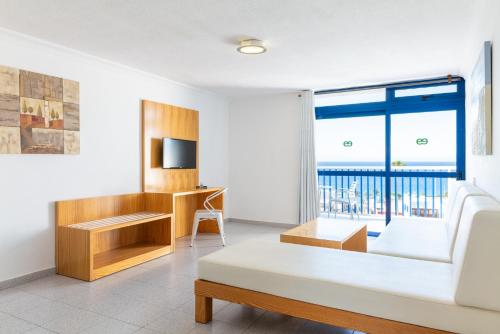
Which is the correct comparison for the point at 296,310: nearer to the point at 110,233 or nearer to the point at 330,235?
the point at 330,235

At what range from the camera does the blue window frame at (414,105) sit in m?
4.80

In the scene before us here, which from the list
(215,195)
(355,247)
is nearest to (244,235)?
(215,195)

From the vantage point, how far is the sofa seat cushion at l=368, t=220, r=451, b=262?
2.61m

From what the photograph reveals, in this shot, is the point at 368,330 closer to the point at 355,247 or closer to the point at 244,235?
the point at 355,247

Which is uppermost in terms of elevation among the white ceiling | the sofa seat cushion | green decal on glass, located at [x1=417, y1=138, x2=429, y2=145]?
the white ceiling

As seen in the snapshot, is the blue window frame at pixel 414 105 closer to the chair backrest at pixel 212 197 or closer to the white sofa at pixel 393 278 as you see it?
the chair backrest at pixel 212 197

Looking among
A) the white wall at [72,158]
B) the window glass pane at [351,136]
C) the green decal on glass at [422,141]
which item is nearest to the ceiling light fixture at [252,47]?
the white wall at [72,158]

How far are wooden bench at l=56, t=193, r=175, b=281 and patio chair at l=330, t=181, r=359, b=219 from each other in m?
3.54

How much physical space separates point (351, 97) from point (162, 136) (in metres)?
3.21

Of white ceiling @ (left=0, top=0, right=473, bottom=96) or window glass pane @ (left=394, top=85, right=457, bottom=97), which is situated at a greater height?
white ceiling @ (left=0, top=0, right=473, bottom=96)

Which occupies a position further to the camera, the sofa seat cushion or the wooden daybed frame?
the sofa seat cushion

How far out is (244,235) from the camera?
530 cm

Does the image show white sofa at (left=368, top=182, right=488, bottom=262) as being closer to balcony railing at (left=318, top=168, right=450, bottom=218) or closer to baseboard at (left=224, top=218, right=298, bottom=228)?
balcony railing at (left=318, top=168, right=450, bottom=218)

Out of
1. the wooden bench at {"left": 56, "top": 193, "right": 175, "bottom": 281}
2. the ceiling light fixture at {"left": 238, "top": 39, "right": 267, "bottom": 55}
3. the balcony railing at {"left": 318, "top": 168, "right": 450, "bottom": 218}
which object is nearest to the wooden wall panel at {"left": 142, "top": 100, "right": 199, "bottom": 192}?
the wooden bench at {"left": 56, "top": 193, "right": 175, "bottom": 281}
